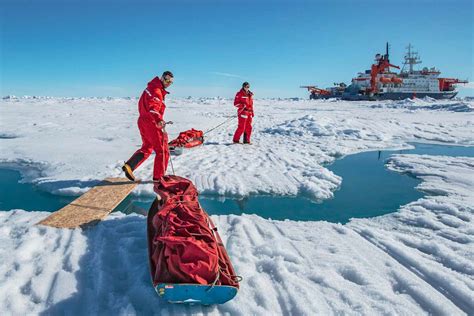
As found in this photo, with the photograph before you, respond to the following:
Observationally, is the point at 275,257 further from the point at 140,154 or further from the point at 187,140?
the point at 187,140

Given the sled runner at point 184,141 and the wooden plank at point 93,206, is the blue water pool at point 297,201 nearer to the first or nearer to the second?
the wooden plank at point 93,206

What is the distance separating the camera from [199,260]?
213 centimetres

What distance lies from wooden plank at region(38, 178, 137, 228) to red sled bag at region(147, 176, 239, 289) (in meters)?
1.17

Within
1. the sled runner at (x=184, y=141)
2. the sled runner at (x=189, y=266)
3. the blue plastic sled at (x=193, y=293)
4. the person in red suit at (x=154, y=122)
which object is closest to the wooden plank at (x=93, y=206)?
the person in red suit at (x=154, y=122)

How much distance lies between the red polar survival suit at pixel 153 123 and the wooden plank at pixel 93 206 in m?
0.43

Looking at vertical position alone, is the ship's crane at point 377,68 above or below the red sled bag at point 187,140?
above

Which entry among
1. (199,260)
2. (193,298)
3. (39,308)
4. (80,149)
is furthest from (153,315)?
(80,149)

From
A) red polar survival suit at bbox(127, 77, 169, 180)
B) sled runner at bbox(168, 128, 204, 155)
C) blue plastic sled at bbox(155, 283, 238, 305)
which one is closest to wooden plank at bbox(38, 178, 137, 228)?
red polar survival suit at bbox(127, 77, 169, 180)

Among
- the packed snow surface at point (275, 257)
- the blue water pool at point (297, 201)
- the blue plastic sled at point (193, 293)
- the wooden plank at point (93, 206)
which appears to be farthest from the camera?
the blue water pool at point (297, 201)

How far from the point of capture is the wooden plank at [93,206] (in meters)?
3.39

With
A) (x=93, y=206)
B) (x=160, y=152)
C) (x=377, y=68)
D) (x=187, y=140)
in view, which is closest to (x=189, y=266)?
(x=93, y=206)

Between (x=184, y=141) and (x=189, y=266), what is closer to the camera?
(x=189, y=266)

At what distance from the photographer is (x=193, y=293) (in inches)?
80.6

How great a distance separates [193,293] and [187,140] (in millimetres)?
6010
